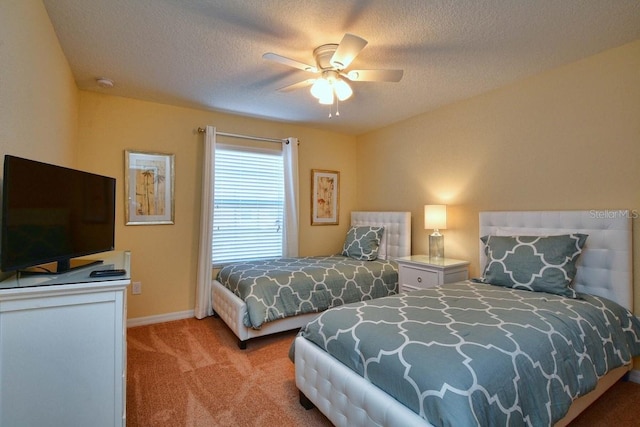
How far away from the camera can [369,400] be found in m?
1.40

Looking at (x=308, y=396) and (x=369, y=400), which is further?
(x=308, y=396)

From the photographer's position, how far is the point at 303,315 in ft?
9.98

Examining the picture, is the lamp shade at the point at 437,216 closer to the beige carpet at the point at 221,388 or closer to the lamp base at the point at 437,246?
the lamp base at the point at 437,246

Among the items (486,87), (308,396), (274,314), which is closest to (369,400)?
(308,396)

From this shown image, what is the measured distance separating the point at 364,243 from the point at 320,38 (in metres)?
2.49

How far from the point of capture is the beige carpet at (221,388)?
6.13 ft

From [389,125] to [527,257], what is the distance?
251cm

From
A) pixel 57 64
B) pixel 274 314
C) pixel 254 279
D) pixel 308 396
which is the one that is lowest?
pixel 308 396

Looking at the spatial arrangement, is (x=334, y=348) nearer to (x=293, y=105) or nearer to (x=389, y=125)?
(x=293, y=105)

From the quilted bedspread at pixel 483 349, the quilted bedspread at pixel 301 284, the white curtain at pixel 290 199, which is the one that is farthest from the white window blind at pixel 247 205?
the quilted bedspread at pixel 483 349

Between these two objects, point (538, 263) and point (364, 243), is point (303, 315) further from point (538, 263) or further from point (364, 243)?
point (538, 263)

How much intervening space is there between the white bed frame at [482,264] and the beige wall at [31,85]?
1.94 meters

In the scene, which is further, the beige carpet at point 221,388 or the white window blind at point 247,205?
the white window blind at point 247,205

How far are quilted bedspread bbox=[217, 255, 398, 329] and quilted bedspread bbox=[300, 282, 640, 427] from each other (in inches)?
35.2
